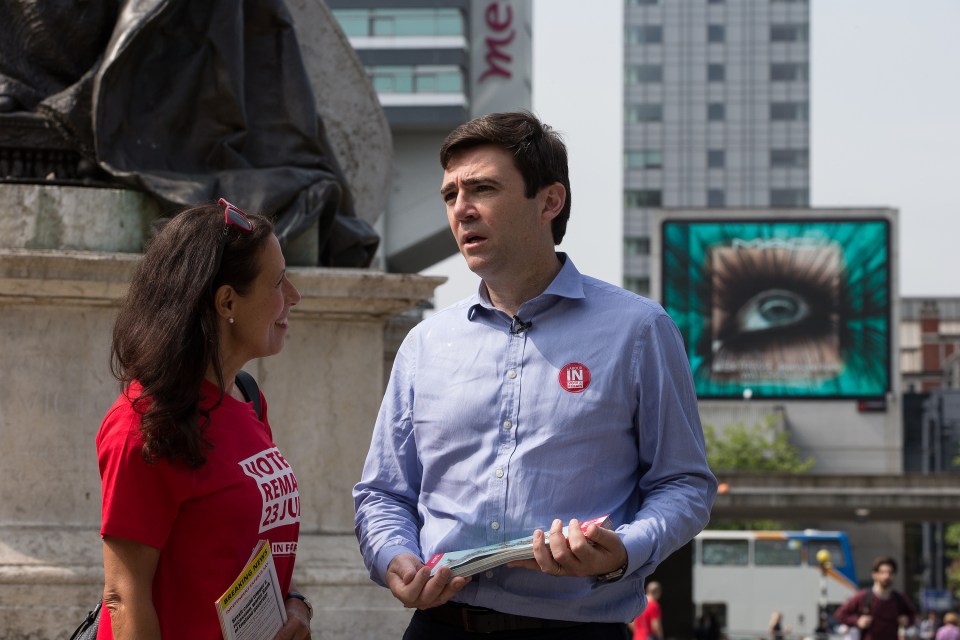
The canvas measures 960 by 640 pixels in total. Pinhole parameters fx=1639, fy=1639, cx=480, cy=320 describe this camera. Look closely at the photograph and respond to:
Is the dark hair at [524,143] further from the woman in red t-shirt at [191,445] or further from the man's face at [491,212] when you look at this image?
the woman in red t-shirt at [191,445]

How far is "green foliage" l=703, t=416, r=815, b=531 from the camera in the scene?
70.0 meters

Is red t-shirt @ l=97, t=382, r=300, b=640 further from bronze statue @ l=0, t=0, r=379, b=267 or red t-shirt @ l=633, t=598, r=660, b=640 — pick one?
red t-shirt @ l=633, t=598, r=660, b=640

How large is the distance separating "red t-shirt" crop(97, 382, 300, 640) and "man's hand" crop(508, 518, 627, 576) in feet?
1.69

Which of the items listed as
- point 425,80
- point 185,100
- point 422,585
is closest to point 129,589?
point 422,585

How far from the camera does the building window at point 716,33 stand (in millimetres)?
106500

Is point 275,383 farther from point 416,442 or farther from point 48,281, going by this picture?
point 416,442

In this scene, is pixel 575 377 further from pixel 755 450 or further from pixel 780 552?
pixel 755 450

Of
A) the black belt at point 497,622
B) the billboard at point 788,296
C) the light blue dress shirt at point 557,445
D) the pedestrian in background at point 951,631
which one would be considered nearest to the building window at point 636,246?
the billboard at point 788,296

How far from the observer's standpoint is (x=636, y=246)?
344ft

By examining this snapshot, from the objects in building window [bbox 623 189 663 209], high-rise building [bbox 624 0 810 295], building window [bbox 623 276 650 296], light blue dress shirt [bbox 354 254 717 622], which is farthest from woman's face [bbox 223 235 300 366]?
building window [bbox 623 189 663 209]

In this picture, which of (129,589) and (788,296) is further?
(788,296)

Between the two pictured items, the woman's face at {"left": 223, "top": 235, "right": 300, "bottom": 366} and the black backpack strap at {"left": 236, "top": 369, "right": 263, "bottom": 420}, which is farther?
the black backpack strap at {"left": 236, "top": 369, "right": 263, "bottom": 420}

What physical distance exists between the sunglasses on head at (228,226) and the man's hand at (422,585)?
2.21ft

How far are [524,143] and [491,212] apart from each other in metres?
0.16
